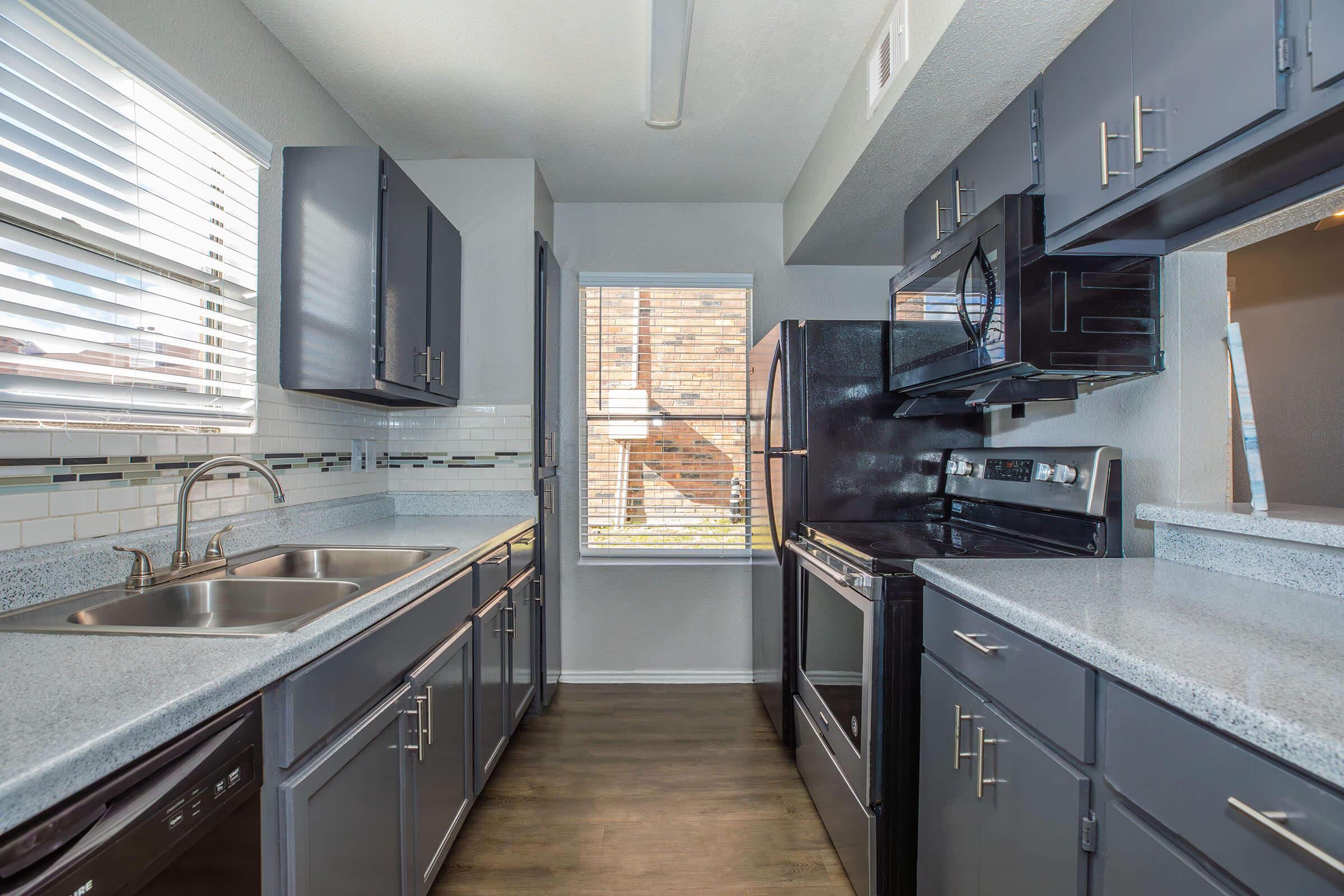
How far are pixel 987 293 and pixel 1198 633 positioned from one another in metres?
1.00

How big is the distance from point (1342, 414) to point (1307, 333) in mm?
208

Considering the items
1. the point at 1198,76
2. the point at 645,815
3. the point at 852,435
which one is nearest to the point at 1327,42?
the point at 1198,76

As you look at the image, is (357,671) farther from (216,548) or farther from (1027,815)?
(1027,815)

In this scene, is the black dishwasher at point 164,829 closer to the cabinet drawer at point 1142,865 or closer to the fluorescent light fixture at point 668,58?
the cabinet drawer at point 1142,865

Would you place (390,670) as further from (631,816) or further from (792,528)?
(792,528)

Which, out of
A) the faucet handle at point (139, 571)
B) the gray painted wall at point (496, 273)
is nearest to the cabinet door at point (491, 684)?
the faucet handle at point (139, 571)

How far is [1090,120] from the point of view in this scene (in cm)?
136

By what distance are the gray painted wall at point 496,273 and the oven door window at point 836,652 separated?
1.56 metres

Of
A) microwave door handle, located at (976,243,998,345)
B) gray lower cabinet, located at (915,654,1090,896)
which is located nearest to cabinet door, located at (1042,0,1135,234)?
microwave door handle, located at (976,243,998,345)

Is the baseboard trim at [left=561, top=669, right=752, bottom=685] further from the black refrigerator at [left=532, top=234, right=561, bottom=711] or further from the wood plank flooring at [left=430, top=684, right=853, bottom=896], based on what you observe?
the wood plank flooring at [left=430, top=684, right=853, bottom=896]

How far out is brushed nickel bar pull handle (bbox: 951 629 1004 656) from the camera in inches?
47.0

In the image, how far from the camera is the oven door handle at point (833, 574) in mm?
1608

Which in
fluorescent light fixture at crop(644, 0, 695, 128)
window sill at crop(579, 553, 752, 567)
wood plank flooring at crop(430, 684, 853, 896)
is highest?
fluorescent light fixture at crop(644, 0, 695, 128)

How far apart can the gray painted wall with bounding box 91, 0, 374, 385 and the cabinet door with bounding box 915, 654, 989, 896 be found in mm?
2121
